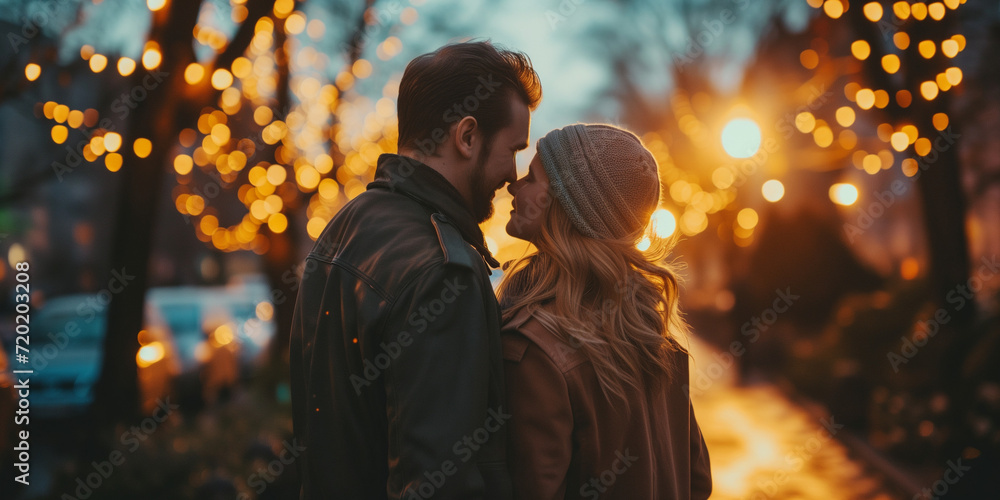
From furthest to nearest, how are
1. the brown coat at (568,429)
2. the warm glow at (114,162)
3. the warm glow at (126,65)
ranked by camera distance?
1. the warm glow at (114,162)
2. the warm glow at (126,65)
3. the brown coat at (568,429)

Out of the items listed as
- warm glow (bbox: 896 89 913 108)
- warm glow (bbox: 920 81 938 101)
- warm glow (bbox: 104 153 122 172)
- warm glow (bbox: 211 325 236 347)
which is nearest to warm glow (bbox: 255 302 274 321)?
warm glow (bbox: 211 325 236 347)

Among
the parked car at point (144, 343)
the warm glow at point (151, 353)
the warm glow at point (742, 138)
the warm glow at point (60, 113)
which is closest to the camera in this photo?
the warm glow at point (60, 113)

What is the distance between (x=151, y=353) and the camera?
10156mm

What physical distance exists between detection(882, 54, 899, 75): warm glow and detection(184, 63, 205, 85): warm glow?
669 cm

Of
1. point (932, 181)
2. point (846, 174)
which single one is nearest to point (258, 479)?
point (932, 181)

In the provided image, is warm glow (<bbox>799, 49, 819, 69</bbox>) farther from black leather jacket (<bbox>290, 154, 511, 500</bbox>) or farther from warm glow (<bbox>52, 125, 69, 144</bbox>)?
black leather jacket (<bbox>290, 154, 511, 500</bbox>)

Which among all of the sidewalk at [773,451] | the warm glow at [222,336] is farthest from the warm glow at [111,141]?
the warm glow at [222,336]

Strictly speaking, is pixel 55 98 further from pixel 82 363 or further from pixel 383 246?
pixel 383 246

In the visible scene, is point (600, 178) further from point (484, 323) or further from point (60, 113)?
point (60, 113)

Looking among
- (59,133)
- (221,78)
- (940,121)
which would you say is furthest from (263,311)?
(940,121)

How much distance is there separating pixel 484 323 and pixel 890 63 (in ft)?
24.0

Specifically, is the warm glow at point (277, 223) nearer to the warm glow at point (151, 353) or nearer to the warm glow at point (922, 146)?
the warm glow at point (151, 353)

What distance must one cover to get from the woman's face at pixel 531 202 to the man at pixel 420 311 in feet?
0.53

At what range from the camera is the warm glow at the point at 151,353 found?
9758mm
